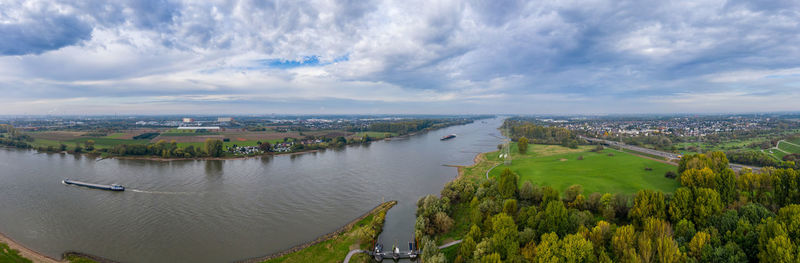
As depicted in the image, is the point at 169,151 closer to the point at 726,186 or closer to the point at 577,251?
the point at 577,251

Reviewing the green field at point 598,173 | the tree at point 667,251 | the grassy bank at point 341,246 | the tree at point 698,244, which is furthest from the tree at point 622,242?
the green field at point 598,173

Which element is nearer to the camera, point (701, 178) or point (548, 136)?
point (701, 178)

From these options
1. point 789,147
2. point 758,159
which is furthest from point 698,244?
point 789,147

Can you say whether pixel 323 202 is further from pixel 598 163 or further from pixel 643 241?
pixel 598 163

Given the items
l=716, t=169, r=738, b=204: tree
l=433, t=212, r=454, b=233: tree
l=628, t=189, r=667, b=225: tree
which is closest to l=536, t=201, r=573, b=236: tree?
l=628, t=189, r=667, b=225: tree

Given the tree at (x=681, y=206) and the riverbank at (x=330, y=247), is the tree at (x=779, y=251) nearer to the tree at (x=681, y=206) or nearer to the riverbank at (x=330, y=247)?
the tree at (x=681, y=206)
